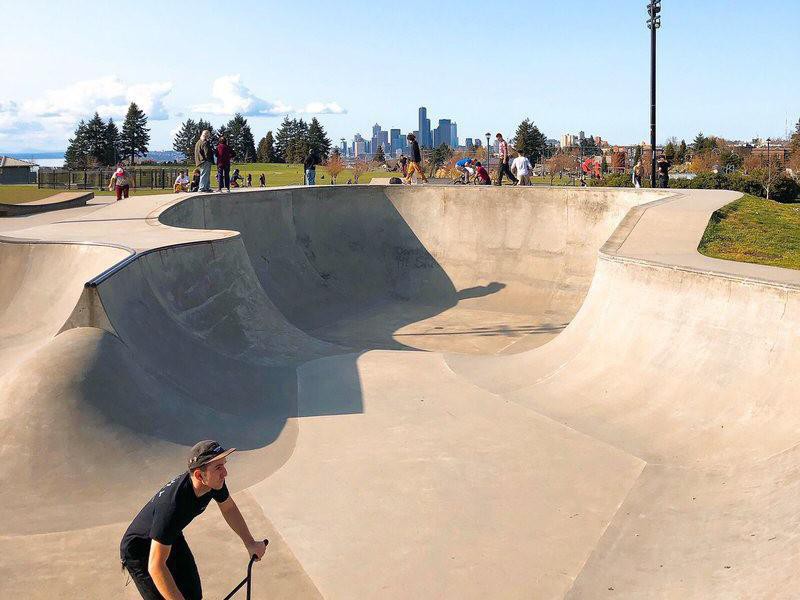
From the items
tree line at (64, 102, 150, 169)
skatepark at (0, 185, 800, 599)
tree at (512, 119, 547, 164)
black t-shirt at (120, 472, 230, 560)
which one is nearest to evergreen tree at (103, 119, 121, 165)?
tree line at (64, 102, 150, 169)

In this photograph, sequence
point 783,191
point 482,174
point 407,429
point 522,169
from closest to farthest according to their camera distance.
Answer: point 407,429 → point 522,169 → point 482,174 → point 783,191

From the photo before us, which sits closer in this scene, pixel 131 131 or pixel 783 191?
pixel 783 191

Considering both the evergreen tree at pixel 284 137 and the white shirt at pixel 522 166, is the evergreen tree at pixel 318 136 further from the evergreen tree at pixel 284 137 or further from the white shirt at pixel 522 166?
the white shirt at pixel 522 166

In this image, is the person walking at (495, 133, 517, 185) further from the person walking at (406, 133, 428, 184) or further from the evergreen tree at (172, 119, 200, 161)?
the evergreen tree at (172, 119, 200, 161)

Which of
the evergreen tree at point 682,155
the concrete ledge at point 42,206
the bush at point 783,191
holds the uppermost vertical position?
the evergreen tree at point 682,155

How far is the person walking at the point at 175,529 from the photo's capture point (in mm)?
3455

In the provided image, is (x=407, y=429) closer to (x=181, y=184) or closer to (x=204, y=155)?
(x=204, y=155)

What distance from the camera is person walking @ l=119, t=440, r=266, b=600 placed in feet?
11.3

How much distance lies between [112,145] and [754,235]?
9164 cm

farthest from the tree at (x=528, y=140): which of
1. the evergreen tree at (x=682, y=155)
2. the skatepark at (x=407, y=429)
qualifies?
the skatepark at (x=407, y=429)

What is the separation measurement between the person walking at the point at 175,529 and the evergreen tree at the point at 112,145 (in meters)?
93.9

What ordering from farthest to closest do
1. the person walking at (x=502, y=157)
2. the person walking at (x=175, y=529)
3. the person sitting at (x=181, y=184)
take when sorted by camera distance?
the person sitting at (x=181, y=184) < the person walking at (x=502, y=157) < the person walking at (x=175, y=529)

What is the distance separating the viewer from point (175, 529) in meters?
3.50

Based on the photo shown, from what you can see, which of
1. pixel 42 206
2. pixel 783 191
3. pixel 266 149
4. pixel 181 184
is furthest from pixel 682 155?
pixel 42 206
